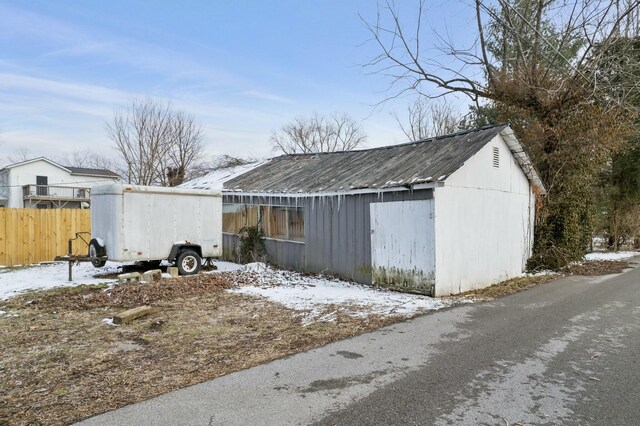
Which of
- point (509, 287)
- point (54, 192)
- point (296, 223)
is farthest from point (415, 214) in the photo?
point (54, 192)

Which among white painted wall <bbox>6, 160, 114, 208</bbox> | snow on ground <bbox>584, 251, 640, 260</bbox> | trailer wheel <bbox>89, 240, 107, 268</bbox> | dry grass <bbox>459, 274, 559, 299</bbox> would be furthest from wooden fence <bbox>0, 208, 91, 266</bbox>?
white painted wall <bbox>6, 160, 114, 208</bbox>

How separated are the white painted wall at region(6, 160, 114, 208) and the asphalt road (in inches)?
1503

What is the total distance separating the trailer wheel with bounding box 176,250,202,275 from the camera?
11.0m

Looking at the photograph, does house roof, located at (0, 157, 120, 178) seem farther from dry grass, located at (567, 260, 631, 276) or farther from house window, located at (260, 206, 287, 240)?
dry grass, located at (567, 260, 631, 276)

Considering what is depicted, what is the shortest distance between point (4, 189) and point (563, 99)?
45219mm

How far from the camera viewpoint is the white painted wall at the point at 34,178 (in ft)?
124

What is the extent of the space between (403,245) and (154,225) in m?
6.23

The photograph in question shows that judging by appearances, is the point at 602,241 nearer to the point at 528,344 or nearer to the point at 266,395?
the point at 528,344

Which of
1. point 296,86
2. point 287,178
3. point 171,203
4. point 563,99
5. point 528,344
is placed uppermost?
point 296,86

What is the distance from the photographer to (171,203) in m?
10.9

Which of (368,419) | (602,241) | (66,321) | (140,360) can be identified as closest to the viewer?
(368,419)

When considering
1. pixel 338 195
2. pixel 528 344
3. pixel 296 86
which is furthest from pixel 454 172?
pixel 296 86

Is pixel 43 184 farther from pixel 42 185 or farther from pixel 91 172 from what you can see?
pixel 91 172

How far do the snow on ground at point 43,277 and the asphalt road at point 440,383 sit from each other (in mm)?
6975
